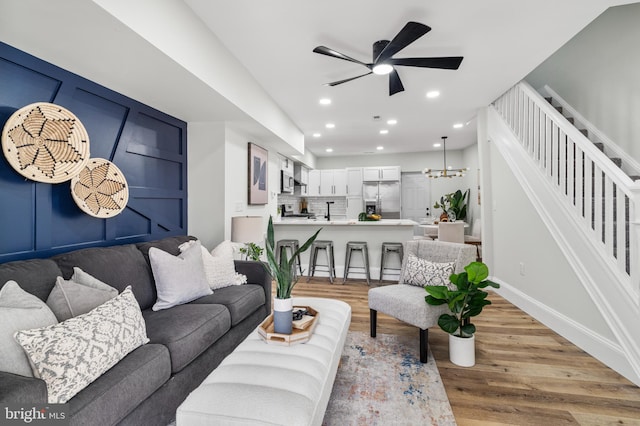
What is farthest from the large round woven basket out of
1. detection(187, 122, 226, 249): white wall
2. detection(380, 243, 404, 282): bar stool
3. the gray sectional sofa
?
detection(380, 243, 404, 282): bar stool

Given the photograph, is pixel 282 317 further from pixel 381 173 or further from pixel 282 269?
pixel 381 173

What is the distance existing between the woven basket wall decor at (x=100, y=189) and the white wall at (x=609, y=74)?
504 centimetres

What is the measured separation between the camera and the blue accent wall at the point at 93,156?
1.88 m

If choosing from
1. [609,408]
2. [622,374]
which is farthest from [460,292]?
[622,374]

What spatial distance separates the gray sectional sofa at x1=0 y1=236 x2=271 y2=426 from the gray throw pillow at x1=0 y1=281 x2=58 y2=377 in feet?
0.39

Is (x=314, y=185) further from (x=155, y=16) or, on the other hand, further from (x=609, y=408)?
(x=609, y=408)

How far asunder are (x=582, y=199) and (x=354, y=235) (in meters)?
2.93

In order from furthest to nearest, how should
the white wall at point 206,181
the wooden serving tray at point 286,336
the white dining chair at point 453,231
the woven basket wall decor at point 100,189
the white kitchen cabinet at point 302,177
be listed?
1. the white kitchen cabinet at point 302,177
2. the white dining chair at point 453,231
3. the white wall at point 206,181
4. the woven basket wall decor at point 100,189
5. the wooden serving tray at point 286,336

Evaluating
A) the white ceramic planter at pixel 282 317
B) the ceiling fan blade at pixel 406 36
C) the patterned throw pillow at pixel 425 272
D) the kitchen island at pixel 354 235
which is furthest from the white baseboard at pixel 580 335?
the ceiling fan blade at pixel 406 36

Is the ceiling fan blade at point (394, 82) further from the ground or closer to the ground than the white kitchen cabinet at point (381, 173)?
further from the ground

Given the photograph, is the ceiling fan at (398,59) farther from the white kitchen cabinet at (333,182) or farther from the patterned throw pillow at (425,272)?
the white kitchen cabinet at (333,182)

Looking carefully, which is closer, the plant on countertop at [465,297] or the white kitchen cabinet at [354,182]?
the plant on countertop at [465,297]

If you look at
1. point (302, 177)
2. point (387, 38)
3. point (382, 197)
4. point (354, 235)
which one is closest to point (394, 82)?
point (387, 38)

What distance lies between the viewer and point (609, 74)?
3.50 metres
